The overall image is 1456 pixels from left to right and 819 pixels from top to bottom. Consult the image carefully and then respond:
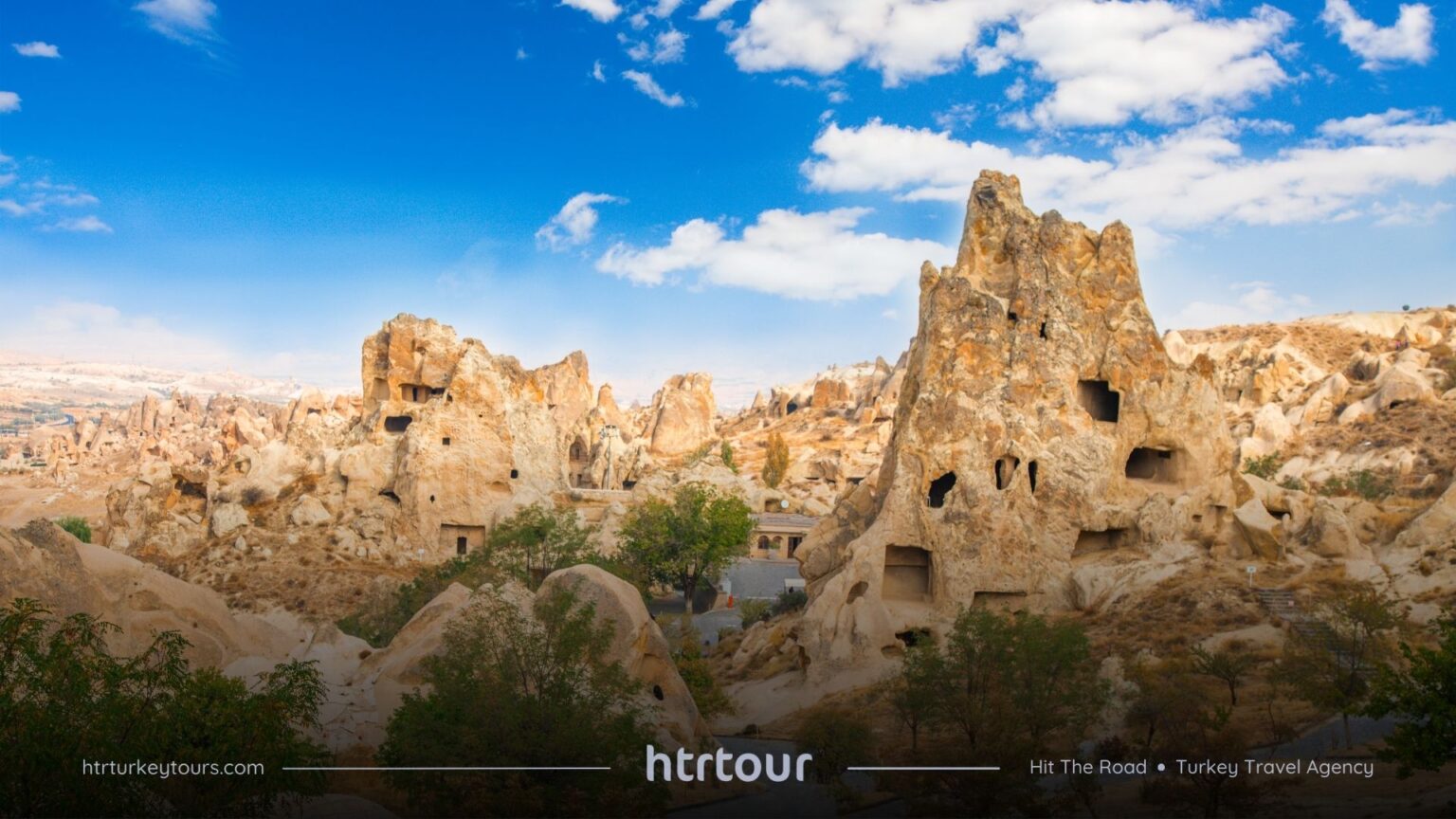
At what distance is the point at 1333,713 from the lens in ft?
69.2

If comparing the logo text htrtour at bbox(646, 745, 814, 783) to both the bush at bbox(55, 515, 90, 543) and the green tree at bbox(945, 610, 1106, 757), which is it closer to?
the green tree at bbox(945, 610, 1106, 757)

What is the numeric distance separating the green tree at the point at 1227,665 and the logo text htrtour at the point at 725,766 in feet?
30.4

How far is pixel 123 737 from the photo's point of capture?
11.5 metres

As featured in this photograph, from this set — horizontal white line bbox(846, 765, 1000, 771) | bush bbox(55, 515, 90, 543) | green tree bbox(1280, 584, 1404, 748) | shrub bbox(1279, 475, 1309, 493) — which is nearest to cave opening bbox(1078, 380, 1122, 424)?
green tree bbox(1280, 584, 1404, 748)

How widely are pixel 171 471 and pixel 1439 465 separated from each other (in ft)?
204

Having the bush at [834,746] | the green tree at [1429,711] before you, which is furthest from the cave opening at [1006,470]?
the green tree at [1429,711]

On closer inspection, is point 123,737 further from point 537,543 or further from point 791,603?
point 537,543

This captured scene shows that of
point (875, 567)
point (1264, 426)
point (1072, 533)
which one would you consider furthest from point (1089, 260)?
point (1264, 426)

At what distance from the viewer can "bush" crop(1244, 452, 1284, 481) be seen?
5808 centimetres

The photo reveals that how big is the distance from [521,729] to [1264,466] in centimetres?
5444

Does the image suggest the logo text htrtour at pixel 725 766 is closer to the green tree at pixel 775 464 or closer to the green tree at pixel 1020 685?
the green tree at pixel 1020 685

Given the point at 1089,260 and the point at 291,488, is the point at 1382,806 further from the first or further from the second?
the point at 291,488

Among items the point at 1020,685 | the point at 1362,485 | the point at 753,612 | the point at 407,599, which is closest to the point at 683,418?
the point at 1362,485

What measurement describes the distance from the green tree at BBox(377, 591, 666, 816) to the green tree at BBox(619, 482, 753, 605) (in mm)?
27521
